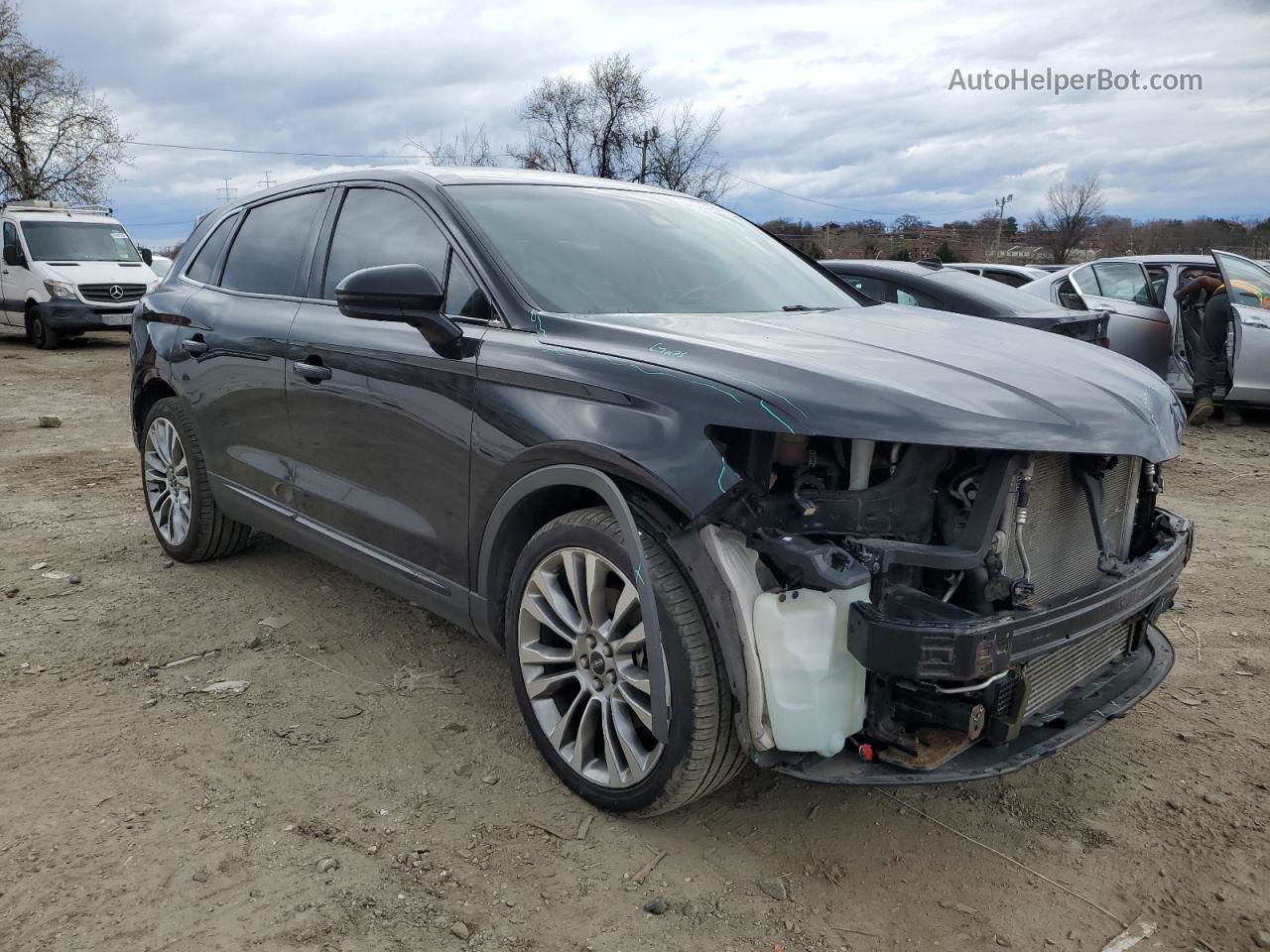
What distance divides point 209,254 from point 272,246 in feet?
2.30

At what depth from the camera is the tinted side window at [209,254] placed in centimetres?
470

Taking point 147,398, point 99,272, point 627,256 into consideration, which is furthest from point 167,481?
point 99,272

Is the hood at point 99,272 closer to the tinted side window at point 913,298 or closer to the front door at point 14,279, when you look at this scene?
the front door at point 14,279

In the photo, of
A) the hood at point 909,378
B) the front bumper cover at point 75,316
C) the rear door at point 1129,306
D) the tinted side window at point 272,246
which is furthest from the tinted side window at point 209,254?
the front bumper cover at point 75,316

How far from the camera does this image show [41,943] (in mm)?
2295

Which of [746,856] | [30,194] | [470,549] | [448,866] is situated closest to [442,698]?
[470,549]

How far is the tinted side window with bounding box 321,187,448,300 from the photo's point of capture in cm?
335

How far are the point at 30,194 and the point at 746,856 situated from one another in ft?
128

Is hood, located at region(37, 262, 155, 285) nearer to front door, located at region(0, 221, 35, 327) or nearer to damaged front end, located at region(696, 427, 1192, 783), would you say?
front door, located at region(0, 221, 35, 327)

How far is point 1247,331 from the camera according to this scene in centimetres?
895

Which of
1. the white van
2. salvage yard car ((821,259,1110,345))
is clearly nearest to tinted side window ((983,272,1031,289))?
salvage yard car ((821,259,1110,345))

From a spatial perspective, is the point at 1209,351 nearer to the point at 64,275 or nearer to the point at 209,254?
the point at 209,254

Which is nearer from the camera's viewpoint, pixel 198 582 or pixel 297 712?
pixel 297 712

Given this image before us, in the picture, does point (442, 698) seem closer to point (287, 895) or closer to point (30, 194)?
point (287, 895)
